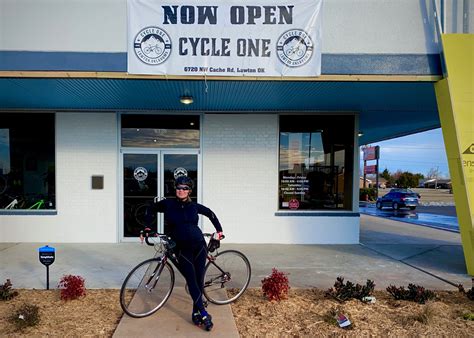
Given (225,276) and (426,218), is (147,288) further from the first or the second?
(426,218)

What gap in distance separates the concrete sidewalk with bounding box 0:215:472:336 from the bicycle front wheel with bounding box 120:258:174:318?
133 millimetres

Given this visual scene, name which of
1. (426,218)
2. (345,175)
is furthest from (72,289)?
(426,218)

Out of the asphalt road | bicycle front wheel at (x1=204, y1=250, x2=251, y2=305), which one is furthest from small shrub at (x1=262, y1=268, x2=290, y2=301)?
the asphalt road

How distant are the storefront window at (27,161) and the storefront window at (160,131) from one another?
6.40ft

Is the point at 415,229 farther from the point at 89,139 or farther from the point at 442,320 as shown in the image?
the point at 89,139

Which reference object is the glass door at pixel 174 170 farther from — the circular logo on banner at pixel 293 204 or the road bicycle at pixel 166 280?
the road bicycle at pixel 166 280

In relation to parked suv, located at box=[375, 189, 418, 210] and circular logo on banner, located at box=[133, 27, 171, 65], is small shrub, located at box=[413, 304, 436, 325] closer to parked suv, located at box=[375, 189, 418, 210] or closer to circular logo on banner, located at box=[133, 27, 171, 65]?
circular logo on banner, located at box=[133, 27, 171, 65]

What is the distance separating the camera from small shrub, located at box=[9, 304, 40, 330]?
131 inches

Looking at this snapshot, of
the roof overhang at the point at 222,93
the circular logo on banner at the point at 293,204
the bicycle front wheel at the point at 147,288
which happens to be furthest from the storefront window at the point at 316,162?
the bicycle front wheel at the point at 147,288

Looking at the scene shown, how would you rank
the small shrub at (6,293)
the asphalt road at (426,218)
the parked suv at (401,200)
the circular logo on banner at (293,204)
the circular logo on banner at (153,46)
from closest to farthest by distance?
1. the small shrub at (6,293)
2. the circular logo on banner at (153,46)
3. the circular logo on banner at (293,204)
4. the asphalt road at (426,218)
5. the parked suv at (401,200)

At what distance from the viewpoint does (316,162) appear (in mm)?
8109

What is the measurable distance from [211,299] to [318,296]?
1.50 metres

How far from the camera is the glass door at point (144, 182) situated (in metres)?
7.67

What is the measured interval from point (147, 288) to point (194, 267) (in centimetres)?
69
